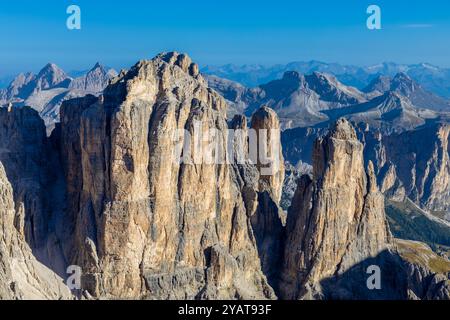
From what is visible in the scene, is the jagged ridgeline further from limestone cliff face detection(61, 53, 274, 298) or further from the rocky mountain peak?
the rocky mountain peak

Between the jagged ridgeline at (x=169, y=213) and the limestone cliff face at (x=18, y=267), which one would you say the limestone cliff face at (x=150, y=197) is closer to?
the jagged ridgeline at (x=169, y=213)

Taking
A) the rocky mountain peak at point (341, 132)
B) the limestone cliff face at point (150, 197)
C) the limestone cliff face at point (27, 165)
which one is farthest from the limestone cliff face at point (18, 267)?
the rocky mountain peak at point (341, 132)

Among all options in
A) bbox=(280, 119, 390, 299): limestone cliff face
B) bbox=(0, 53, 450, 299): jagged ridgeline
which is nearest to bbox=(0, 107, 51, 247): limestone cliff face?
bbox=(0, 53, 450, 299): jagged ridgeline

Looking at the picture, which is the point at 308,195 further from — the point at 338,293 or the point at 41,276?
the point at 41,276

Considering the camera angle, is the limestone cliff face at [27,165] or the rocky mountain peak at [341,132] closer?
the limestone cliff face at [27,165]

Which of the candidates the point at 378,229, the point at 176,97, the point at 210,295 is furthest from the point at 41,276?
the point at 378,229

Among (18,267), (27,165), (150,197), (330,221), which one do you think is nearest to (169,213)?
(150,197)
